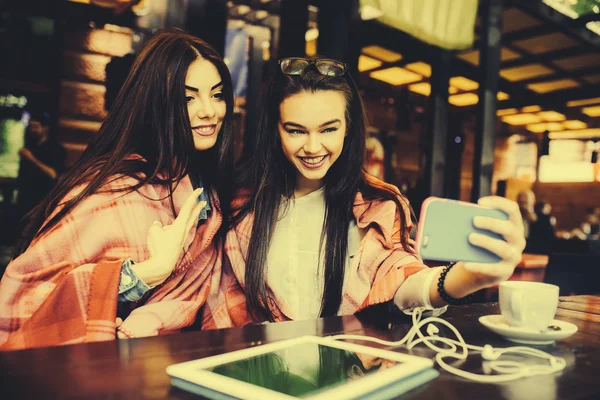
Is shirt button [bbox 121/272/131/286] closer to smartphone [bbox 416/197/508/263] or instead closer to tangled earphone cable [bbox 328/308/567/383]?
tangled earphone cable [bbox 328/308/567/383]

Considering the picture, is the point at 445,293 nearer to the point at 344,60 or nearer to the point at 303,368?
the point at 303,368

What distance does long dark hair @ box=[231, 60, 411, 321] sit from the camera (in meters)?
1.74

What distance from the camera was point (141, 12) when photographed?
182 inches

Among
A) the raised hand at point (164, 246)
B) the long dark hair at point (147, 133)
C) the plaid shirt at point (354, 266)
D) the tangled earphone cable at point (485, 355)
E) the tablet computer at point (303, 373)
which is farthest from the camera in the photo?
the plaid shirt at point (354, 266)

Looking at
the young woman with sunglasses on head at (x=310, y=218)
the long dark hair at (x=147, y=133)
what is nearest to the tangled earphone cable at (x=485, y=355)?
the young woman with sunglasses on head at (x=310, y=218)

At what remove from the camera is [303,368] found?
784 millimetres

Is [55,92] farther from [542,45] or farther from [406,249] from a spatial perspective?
[542,45]

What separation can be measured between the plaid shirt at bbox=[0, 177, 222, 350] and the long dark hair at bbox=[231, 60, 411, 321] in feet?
0.57

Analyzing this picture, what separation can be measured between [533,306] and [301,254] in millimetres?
951

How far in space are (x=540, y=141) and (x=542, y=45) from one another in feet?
22.3

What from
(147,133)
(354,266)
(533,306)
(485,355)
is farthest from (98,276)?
(533,306)

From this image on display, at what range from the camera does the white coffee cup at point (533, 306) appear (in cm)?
105

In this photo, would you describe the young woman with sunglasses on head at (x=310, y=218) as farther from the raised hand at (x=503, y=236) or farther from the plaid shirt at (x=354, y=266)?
the raised hand at (x=503, y=236)

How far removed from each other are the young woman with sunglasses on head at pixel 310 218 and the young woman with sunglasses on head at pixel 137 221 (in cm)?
13
